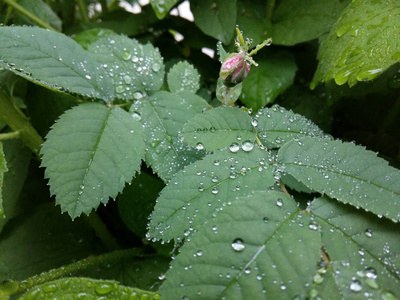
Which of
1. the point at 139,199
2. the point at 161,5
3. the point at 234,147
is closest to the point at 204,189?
the point at 234,147

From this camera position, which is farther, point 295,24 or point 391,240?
point 295,24

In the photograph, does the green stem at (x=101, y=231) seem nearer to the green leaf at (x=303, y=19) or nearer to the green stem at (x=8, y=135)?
the green stem at (x=8, y=135)

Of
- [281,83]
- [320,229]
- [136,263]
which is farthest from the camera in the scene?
[281,83]

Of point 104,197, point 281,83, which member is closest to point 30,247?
point 104,197

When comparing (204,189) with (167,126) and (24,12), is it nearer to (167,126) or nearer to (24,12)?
(167,126)

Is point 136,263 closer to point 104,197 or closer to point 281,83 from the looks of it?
point 104,197

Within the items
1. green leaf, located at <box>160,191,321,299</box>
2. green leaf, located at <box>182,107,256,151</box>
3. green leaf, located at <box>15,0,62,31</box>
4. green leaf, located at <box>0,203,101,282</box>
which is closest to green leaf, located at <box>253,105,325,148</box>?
green leaf, located at <box>182,107,256,151</box>
